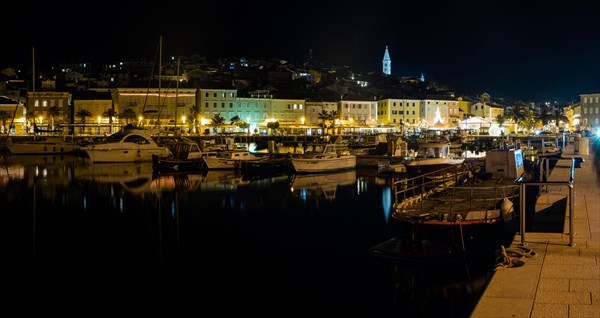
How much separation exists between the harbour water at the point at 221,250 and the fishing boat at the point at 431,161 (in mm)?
2091

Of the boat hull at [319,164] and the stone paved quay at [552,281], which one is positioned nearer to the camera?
the stone paved quay at [552,281]

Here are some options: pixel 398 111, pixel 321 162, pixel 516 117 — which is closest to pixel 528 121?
pixel 516 117

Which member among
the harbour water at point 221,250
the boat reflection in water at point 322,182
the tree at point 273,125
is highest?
the tree at point 273,125

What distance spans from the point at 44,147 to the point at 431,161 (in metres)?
50.9

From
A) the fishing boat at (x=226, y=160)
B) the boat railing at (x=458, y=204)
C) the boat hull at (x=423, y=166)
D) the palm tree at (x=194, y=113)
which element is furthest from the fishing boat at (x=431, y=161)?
the palm tree at (x=194, y=113)

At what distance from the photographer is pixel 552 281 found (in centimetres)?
843

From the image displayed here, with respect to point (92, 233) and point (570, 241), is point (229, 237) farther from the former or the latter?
point (570, 241)

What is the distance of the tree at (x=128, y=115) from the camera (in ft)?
294

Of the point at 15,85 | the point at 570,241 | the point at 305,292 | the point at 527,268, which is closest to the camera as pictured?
the point at 527,268

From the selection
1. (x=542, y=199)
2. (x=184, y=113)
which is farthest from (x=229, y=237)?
(x=184, y=113)

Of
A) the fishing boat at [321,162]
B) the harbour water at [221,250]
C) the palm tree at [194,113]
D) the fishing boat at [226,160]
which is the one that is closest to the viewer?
the harbour water at [221,250]

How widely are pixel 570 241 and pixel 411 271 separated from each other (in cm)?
412

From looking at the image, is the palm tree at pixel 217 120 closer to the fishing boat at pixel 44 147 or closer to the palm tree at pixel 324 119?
the palm tree at pixel 324 119

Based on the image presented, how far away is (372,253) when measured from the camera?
1573cm
